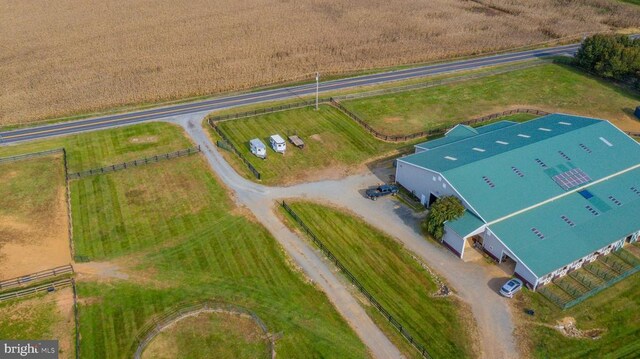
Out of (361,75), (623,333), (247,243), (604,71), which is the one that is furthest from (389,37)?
(623,333)

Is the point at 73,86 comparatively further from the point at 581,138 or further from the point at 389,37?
the point at 581,138

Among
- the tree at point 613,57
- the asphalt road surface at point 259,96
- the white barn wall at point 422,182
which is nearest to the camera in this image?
the white barn wall at point 422,182

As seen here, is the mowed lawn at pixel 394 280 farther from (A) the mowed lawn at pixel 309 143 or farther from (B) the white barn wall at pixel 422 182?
(B) the white barn wall at pixel 422 182

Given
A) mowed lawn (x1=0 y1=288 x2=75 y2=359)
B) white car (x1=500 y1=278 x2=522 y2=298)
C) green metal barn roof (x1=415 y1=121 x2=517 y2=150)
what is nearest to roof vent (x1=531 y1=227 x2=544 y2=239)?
white car (x1=500 y1=278 x2=522 y2=298)

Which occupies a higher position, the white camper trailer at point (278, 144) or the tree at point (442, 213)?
the white camper trailer at point (278, 144)

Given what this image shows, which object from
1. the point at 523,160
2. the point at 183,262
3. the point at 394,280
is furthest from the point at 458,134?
the point at 183,262

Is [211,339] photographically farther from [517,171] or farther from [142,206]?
[517,171]

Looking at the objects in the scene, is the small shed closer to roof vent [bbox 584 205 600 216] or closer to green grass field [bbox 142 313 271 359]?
green grass field [bbox 142 313 271 359]

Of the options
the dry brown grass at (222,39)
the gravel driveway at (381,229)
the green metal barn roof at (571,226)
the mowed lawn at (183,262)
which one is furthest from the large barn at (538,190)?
the dry brown grass at (222,39)

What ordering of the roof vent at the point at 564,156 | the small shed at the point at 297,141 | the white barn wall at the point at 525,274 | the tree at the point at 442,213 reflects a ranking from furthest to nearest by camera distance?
the small shed at the point at 297,141, the roof vent at the point at 564,156, the tree at the point at 442,213, the white barn wall at the point at 525,274
